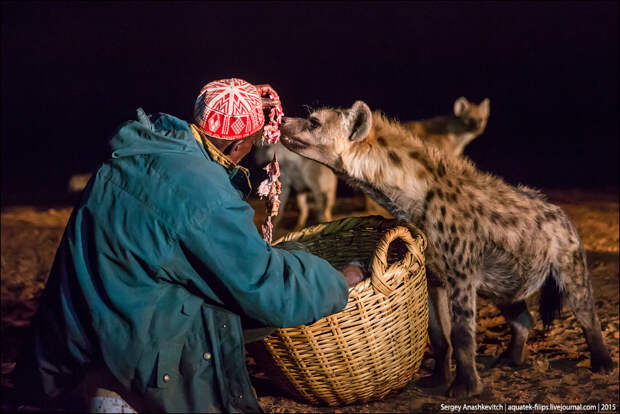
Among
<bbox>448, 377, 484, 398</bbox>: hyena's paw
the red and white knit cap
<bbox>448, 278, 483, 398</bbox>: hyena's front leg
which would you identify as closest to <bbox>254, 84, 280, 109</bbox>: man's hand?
the red and white knit cap

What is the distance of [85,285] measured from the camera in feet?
4.09

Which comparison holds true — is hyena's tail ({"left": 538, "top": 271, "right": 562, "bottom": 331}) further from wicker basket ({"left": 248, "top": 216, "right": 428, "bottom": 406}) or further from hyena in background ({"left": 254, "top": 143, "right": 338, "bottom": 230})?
hyena in background ({"left": 254, "top": 143, "right": 338, "bottom": 230})

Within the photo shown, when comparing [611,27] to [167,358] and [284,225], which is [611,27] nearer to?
[284,225]

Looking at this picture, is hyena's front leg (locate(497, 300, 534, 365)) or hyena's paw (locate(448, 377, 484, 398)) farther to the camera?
hyena's front leg (locate(497, 300, 534, 365))

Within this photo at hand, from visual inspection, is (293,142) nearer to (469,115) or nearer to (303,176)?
(303,176)

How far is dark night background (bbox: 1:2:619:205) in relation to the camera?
9.69 meters

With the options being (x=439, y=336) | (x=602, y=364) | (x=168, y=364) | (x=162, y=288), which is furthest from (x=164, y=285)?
(x=602, y=364)

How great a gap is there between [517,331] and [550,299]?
167 mm

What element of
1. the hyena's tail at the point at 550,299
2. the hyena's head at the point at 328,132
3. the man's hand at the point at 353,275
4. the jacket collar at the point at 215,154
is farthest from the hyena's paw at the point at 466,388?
the jacket collar at the point at 215,154

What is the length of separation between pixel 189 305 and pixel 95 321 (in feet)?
0.58

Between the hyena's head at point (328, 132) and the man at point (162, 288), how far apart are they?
3.08 feet

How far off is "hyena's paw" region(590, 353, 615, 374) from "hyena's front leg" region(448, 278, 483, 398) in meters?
0.49

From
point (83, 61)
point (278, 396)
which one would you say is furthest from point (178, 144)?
point (83, 61)

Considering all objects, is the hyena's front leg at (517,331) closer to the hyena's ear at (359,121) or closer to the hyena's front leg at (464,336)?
the hyena's front leg at (464,336)
